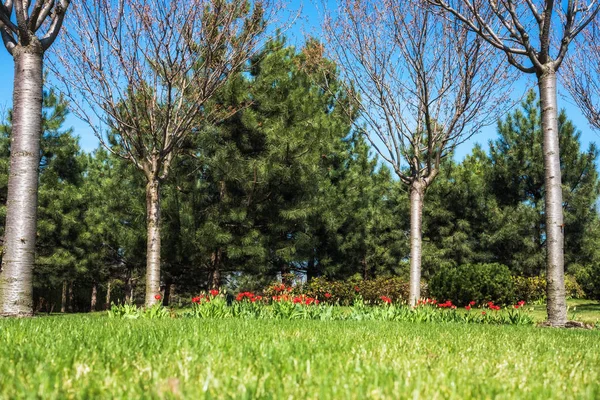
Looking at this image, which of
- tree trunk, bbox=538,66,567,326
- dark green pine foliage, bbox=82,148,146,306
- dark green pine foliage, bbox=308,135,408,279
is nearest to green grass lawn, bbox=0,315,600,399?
tree trunk, bbox=538,66,567,326

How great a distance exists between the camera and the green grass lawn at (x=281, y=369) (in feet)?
6.63

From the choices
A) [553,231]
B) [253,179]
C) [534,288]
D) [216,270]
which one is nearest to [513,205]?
[534,288]

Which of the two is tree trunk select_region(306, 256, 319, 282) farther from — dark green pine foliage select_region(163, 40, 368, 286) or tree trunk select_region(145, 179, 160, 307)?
tree trunk select_region(145, 179, 160, 307)

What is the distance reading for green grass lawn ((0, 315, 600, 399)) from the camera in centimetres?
202

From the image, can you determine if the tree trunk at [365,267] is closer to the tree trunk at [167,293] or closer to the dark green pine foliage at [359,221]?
the dark green pine foliage at [359,221]

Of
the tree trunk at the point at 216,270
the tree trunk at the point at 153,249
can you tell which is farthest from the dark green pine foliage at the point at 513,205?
the tree trunk at the point at 153,249

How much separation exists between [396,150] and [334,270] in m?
8.40

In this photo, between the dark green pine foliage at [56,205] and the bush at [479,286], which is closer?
the bush at [479,286]

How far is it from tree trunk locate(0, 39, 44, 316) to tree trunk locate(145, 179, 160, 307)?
2.89 meters

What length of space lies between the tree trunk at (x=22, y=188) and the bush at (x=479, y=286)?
1186cm

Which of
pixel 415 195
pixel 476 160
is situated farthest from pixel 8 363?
pixel 476 160

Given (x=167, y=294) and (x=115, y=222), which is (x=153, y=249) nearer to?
(x=115, y=222)

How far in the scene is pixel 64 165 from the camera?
61.8ft

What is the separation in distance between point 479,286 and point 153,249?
984cm
